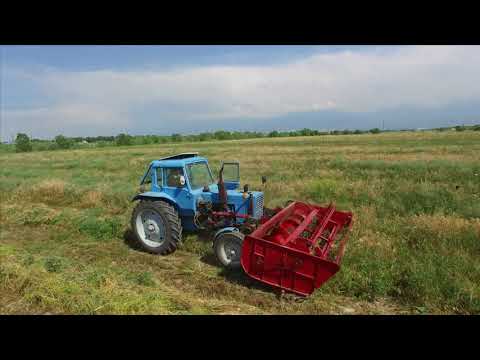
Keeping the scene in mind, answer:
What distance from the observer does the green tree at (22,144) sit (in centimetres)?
6397

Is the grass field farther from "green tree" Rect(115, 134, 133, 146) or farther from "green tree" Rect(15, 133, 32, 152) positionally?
"green tree" Rect(115, 134, 133, 146)

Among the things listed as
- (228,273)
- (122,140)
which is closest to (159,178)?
(228,273)

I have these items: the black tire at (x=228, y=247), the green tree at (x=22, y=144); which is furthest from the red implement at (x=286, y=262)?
the green tree at (x=22, y=144)

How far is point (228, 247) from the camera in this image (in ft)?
20.6

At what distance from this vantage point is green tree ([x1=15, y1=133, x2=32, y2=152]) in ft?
210

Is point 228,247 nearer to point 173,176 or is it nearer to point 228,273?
point 228,273

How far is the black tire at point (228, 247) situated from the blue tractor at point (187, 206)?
1.93 feet

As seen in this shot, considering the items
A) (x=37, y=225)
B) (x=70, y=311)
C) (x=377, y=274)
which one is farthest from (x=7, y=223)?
(x=377, y=274)

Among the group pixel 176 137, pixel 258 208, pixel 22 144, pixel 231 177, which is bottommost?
pixel 258 208

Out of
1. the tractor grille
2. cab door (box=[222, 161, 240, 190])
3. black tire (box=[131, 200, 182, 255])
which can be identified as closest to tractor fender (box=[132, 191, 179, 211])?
black tire (box=[131, 200, 182, 255])

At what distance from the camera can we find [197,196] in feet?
→ 24.0

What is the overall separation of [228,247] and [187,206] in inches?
61.7
